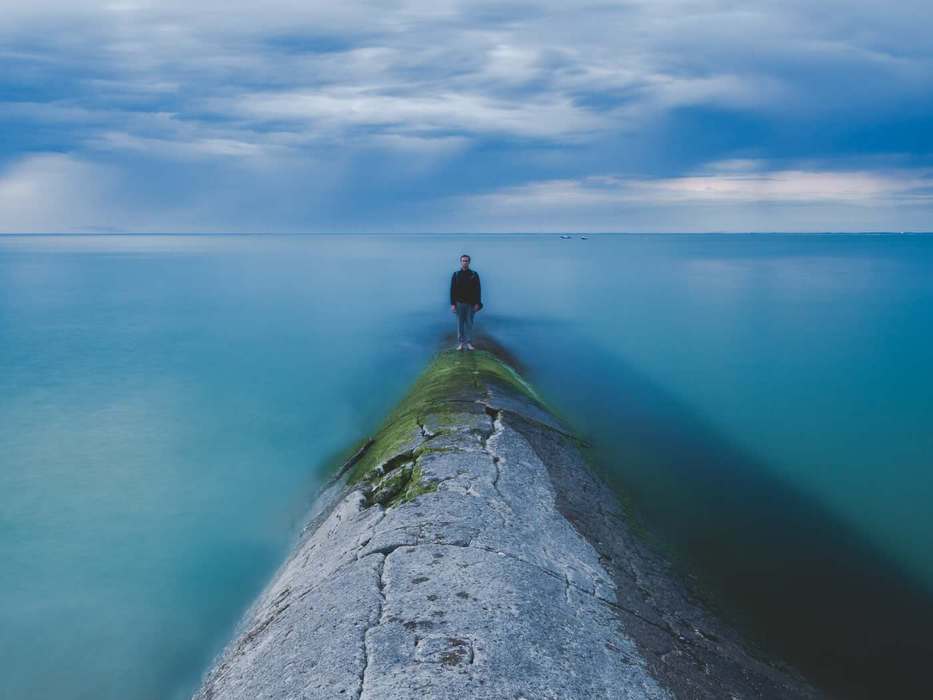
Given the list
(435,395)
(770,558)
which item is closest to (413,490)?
(770,558)

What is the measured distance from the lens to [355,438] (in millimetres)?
15617

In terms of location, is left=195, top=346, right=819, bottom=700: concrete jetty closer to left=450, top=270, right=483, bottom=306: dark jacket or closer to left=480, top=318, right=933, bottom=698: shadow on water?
left=480, top=318, right=933, bottom=698: shadow on water

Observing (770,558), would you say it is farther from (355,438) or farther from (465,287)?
(465,287)

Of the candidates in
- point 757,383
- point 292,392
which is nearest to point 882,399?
point 757,383

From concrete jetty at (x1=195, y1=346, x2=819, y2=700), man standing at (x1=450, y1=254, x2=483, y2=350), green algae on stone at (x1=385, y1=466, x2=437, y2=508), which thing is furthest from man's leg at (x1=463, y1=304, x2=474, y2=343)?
green algae on stone at (x1=385, y1=466, x2=437, y2=508)

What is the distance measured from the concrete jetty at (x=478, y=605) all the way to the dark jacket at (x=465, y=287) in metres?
8.05

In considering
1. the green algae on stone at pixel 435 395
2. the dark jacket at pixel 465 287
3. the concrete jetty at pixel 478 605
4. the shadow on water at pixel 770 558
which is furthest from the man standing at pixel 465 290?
the concrete jetty at pixel 478 605

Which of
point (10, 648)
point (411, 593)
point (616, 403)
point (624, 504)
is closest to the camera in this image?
point (411, 593)

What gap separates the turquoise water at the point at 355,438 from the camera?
27.9 ft

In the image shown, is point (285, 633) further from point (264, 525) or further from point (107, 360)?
point (107, 360)

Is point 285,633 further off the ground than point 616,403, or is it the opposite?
point 285,633

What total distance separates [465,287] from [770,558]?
1015 centimetres

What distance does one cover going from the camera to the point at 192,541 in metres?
11.2

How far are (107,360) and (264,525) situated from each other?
17469mm
